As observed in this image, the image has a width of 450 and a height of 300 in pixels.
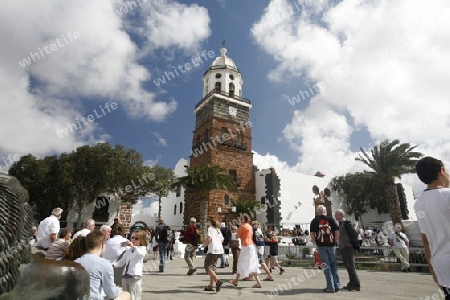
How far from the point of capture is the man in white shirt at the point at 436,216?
2162mm

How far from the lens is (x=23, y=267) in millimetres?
1561

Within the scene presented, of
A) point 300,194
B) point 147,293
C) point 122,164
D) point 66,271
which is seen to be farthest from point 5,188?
point 300,194

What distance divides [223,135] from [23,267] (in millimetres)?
26201

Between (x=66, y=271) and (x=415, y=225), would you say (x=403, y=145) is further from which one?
(x=66, y=271)

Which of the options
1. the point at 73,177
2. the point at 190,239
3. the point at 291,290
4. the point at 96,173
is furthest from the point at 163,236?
the point at 73,177

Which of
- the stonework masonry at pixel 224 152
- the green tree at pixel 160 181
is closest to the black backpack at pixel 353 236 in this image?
the stonework masonry at pixel 224 152

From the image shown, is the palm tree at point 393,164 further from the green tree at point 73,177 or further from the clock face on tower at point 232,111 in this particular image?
the green tree at point 73,177

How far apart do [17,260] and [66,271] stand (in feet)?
1.36

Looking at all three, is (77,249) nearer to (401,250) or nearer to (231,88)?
(401,250)

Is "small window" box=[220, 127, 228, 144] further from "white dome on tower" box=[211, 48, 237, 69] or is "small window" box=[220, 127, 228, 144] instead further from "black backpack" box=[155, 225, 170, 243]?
"black backpack" box=[155, 225, 170, 243]

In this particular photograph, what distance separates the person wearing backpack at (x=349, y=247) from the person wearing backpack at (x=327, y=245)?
1.09ft

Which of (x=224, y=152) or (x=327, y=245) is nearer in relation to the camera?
(x=327, y=245)

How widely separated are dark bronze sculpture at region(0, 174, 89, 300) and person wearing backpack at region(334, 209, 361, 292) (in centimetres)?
594

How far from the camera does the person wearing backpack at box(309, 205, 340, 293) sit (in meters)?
5.96
